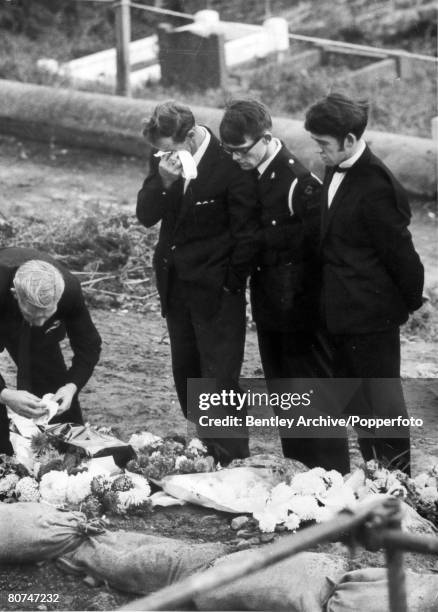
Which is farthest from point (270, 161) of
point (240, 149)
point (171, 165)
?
point (171, 165)

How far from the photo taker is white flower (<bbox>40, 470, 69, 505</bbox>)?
14.4ft

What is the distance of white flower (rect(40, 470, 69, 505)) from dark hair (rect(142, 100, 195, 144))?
1.30 m

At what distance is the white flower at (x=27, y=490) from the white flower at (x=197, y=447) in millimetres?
681

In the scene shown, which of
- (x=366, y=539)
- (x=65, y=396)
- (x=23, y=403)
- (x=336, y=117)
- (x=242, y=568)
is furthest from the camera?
(x=65, y=396)

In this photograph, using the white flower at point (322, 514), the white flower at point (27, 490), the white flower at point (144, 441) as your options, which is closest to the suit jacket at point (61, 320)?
the white flower at point (144, 441)

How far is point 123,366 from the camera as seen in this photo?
21.1 ft

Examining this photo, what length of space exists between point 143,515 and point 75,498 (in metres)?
0.26

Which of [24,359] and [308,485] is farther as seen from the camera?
[24,359]

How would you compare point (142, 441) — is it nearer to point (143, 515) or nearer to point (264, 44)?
point (143, 515)

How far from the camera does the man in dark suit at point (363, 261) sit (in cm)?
422

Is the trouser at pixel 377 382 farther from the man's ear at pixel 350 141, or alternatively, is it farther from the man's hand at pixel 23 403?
the man's hand at pixel 23 403

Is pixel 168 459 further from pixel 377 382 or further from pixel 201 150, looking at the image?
pixel 201 150

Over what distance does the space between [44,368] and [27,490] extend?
2.18 ft

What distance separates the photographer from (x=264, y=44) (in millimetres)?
12664
